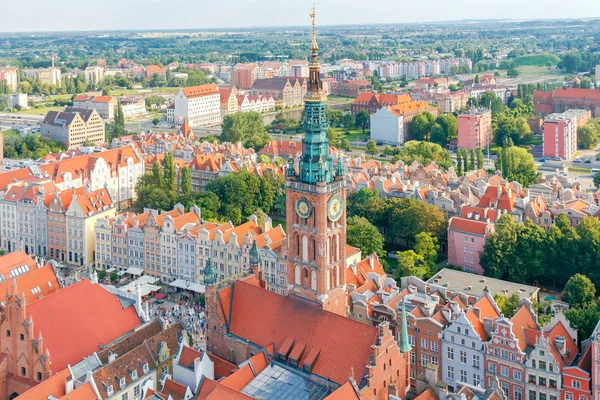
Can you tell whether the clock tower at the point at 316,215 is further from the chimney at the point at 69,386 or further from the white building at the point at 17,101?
the white building at the point at 17,101

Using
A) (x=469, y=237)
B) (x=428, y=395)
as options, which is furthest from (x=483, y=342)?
(x=469, y=237)

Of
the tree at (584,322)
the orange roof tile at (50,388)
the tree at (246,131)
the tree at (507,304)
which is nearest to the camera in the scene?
the orange roof tile at (50,388)

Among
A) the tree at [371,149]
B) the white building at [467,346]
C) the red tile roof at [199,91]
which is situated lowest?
the white building at [467,346]

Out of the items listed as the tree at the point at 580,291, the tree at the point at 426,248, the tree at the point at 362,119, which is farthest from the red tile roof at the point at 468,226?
the tree at the point at 362,119

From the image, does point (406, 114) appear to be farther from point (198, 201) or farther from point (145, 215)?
point (145, 215)

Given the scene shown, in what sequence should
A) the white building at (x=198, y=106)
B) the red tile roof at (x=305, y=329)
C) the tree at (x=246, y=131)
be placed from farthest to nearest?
the white building at (x=198, y=106) → the tree at (x=246, y=131) → the red tile roof at (x=305, y=329)

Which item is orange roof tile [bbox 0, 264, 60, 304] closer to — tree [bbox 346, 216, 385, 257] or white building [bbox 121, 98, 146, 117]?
tree [bbox 346, 216, 385, 257]
